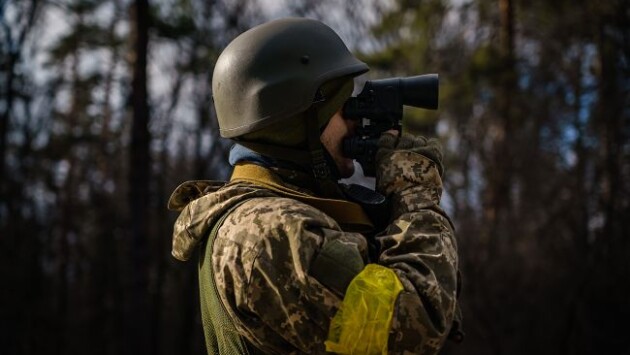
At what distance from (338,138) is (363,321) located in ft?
2.07

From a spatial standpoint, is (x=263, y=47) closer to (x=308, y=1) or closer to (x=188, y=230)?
(x=188, y=230)

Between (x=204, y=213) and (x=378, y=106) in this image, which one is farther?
(x=378, y=106)

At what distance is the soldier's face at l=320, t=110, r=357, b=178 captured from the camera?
2.08 meters

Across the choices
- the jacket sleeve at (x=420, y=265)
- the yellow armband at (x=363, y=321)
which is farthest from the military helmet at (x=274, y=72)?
the yellow armband at (x=363, y=321)

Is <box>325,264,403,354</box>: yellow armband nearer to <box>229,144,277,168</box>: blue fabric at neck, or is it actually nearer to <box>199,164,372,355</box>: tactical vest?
<box>199,164,372,355</box>: tactical vest

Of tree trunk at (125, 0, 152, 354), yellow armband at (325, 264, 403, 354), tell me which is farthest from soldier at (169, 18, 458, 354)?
tree trunk at (125, 0, 152, 354)

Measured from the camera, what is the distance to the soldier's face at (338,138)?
6.82ft

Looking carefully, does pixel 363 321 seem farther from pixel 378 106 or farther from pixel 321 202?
pixel 378 106

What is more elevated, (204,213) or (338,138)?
(338,138)

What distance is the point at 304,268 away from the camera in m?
1.65

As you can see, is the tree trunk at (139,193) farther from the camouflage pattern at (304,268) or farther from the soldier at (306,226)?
the camouflage pattern at (304,268)

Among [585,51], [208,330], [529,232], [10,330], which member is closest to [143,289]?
[10,330]

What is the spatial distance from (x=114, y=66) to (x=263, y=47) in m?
14.4

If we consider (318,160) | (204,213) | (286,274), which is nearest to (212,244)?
(204,213)
